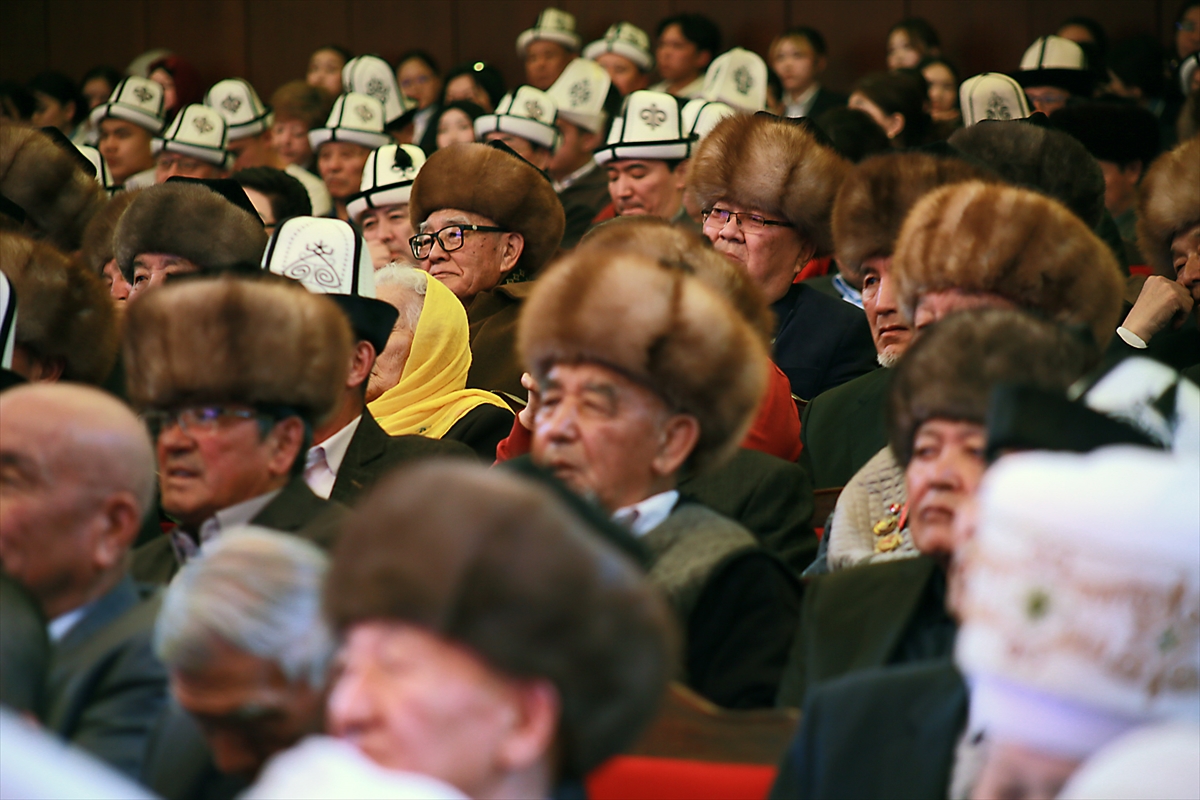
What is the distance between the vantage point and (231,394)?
7.88 feet

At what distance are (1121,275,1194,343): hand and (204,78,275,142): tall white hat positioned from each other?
Result: 5.73m

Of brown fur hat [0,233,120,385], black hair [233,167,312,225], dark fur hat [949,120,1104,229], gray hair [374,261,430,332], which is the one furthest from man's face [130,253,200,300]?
dark fur hat [949,120,1104,229]

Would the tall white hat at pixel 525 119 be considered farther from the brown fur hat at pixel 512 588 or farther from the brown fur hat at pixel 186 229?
the brown fur hat at pixel 512 588

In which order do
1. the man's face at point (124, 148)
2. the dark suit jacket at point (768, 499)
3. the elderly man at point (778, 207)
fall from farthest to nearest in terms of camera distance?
1. the man's face at point (124, 148)
2. the elderly man at point (778, 207)
3. the dark suit jacket at point (768, 499)

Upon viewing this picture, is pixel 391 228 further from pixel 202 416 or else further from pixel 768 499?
pixel 202 416

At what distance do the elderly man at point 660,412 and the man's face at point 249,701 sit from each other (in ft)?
2.34

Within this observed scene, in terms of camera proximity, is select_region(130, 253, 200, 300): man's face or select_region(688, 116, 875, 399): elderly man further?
select_region(688, 116, 875, 399): elderly man

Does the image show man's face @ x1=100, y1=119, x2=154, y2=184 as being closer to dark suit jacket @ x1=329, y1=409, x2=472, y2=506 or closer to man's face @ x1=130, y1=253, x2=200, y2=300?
man's face @ x1=130, y1=253, x2=200, y2=300

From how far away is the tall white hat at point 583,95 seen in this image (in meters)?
7.50

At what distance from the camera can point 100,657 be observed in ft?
6.27

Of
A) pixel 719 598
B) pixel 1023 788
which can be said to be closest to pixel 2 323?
pixel 719 598

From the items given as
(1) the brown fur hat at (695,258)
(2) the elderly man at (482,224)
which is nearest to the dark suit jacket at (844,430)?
(1) the brown fur hat at (695,258)

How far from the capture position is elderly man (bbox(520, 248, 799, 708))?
2211 millimetres

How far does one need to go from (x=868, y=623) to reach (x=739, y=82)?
5.53 m
